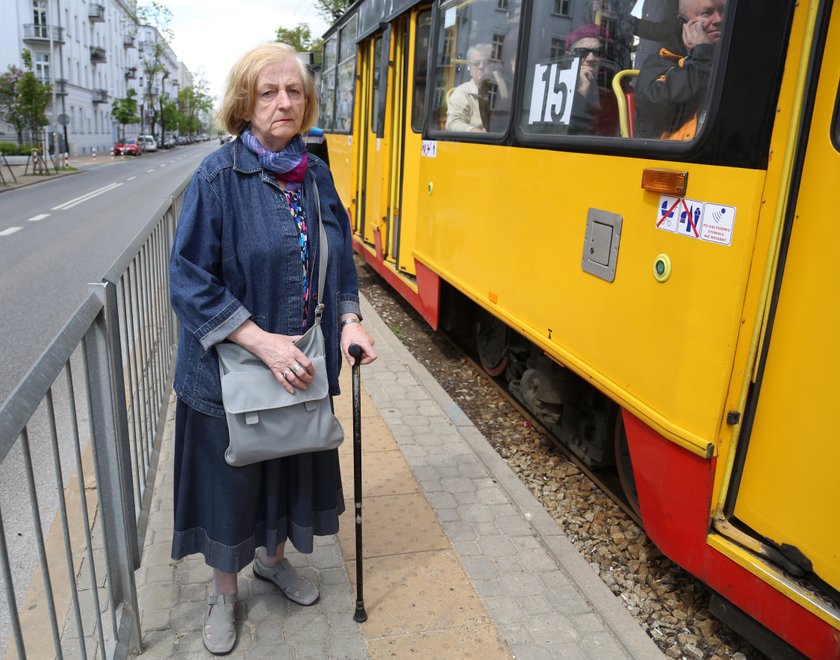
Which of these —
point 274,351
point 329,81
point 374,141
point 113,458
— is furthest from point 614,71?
point 329,81

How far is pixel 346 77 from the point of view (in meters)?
10.1

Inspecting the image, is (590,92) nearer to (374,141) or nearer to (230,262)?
(230,262)

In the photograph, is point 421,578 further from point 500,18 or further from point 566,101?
point 500,18

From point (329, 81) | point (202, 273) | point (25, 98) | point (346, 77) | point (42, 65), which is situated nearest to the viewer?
point (202, 273)

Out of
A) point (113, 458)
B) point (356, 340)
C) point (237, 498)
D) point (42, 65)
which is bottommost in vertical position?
point (237, 498)

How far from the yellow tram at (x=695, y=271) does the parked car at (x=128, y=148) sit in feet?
179

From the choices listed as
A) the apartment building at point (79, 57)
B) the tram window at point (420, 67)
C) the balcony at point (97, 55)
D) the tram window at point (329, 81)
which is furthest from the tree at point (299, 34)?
the tram window at point (420, 67)

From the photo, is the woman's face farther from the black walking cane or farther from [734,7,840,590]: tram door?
[734,7,840,590]: tram door

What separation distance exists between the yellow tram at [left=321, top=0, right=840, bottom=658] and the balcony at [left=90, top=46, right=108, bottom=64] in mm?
64491

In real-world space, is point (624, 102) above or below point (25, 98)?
below

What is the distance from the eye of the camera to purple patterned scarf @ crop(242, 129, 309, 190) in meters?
2.27

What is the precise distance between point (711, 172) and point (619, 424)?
1.47 meters

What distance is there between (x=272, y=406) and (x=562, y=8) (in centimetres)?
254

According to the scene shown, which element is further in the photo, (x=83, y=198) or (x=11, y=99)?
(x=11, y=99)
